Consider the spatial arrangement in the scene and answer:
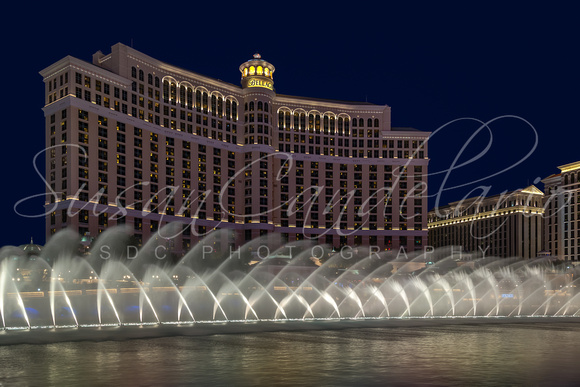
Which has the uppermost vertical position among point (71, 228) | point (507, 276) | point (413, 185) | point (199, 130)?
point (199, 130)

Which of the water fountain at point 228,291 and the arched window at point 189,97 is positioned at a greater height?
the arched window at point 189,97

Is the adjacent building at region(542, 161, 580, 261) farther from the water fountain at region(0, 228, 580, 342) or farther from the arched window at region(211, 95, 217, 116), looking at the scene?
the arched window at region(211, 95, 217, 116)

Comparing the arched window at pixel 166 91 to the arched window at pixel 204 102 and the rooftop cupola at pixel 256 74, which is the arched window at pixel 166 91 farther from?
the rooftop cupola at pixel 256 74

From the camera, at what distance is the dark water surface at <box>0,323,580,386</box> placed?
20.8m

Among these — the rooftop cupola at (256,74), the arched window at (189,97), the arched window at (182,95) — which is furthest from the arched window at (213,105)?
the rooftop cupola at (256,74)

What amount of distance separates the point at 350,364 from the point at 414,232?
154778mm

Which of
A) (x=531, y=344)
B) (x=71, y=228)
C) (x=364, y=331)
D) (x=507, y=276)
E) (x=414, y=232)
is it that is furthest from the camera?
(x=414, y=232)

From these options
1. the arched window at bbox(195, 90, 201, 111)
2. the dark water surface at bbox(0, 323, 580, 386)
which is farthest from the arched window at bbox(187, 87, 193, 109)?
the dark water surface at bbox(0, 323, 580, 386)

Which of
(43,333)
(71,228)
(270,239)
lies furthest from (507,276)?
(43,333)

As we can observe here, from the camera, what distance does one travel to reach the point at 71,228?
116062 millimetres

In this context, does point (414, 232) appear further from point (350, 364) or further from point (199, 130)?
point (350, 364)

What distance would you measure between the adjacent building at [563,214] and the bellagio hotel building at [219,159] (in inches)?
1716

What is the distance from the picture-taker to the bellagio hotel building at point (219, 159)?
12356 cm

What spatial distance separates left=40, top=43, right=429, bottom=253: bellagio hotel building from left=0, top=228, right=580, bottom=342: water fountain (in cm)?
612
